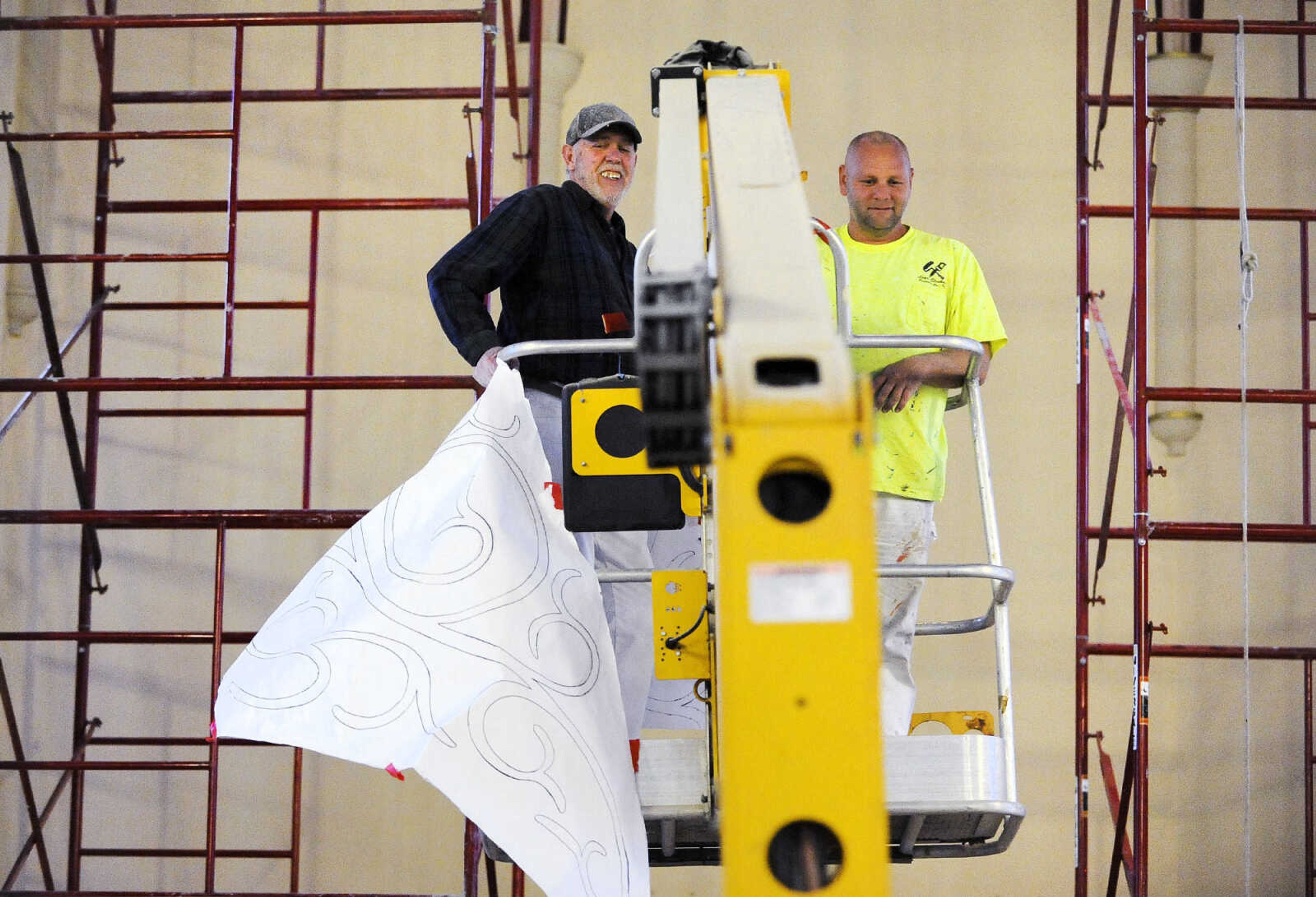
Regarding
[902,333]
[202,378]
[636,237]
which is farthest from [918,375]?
[636,237]

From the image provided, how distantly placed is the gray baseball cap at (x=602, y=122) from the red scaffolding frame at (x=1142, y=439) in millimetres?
1319

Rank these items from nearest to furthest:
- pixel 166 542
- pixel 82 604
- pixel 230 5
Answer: pixel 82 604 < pixel 166 542 < pixel 230 5

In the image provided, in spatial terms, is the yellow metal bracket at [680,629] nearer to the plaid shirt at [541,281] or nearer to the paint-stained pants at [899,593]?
the paint-stained pants at [899,593]

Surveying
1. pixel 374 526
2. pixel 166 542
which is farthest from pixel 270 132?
pixel 374 526

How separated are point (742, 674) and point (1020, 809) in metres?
1.41

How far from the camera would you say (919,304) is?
3.59 metres

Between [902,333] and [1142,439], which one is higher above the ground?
[902,333]

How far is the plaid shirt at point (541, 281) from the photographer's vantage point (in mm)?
3314

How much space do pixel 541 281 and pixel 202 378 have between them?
123 centimetres

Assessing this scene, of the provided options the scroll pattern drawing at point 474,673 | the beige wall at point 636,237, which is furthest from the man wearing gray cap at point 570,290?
the beige wall at point 636,237

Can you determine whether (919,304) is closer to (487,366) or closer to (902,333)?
(902,333)

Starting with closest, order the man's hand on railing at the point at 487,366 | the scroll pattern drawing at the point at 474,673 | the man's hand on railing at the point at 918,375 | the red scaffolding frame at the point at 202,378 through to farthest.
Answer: the scroll pattern drawing at the point at 474,673 → the man's hand on railing at the point at 487,366 → the man's hand on railing at the point at 918,375 → the red scaffolding frame at the point at 202,378

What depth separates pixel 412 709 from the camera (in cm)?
235

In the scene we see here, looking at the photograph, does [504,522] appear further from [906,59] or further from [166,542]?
[906,59]
